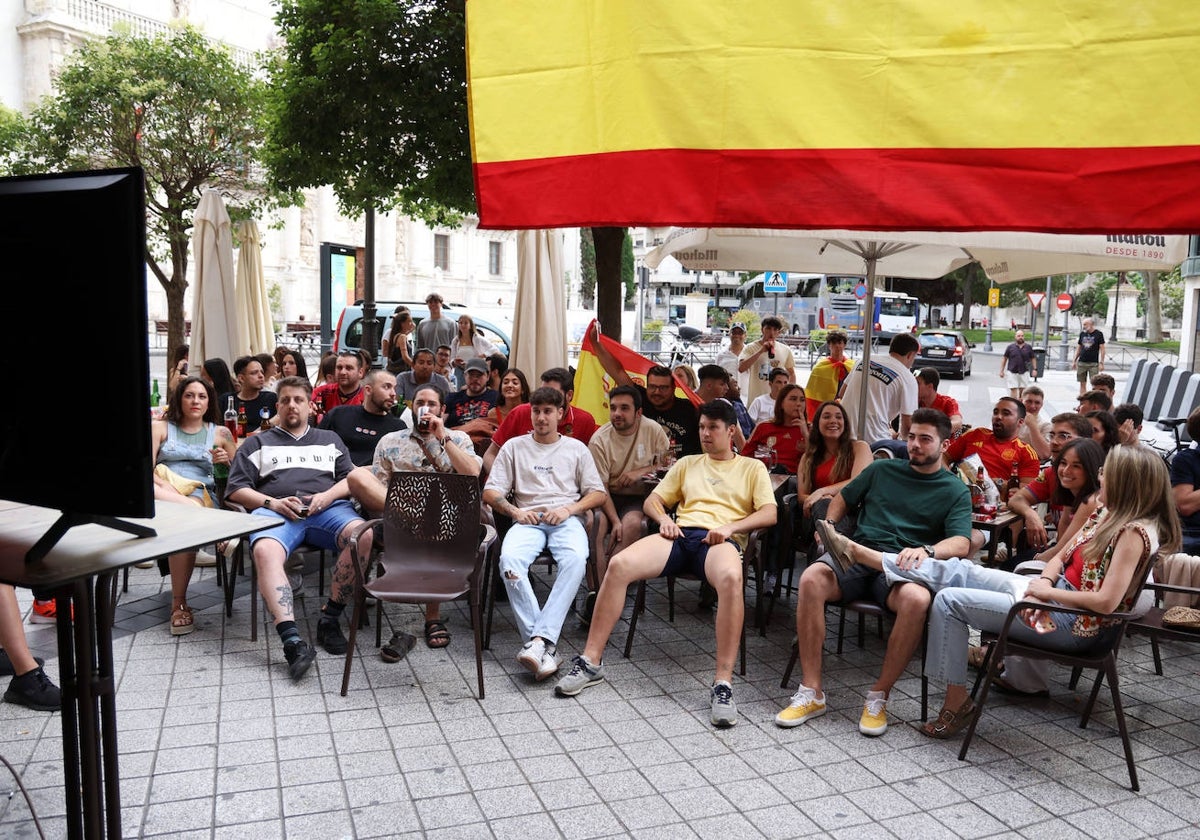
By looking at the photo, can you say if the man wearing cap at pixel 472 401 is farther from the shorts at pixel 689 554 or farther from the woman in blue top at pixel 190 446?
the shorts at pixel 689 554

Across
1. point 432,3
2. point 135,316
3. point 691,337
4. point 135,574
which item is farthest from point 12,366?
point 691,337

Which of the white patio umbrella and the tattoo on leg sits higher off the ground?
the white patio umbrella

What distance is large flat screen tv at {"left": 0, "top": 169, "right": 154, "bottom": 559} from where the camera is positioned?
2066 millimetres

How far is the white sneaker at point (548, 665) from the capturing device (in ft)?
16.2

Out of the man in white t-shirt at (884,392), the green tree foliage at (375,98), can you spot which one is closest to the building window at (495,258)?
the green tree foliage at (375,98)

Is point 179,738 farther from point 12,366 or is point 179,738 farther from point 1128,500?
point 1128,500

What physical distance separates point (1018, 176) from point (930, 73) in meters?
0.35

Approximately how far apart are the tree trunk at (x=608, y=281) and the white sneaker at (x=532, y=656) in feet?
18.9

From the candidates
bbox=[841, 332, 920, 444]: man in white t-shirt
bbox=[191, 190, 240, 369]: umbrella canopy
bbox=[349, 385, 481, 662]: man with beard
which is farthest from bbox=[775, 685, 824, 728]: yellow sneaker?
bbox=[191, 190, 240, 369]: umbrella canopy

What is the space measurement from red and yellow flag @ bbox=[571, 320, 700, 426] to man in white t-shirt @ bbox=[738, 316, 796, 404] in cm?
353

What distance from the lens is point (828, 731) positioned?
445 centimetres

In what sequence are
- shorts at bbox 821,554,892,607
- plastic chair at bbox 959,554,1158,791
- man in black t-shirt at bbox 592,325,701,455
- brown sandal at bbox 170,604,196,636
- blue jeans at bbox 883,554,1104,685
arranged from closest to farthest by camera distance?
plastic chair at bbox 959,554,1158,791 < blue jeans at bbox 883,554,1104,685 < shorts at bbox 821,554,892,607 < brown sandal at bbox 170,604,196,636 < man in black t-shirt at bbox 592,325,701,455

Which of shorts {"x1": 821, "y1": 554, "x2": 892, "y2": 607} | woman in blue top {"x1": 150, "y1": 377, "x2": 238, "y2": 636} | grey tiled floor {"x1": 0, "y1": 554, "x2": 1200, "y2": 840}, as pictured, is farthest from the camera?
woman in blue top {"x1": 150, "y1": 377, "x2": 238, "y2": 636}

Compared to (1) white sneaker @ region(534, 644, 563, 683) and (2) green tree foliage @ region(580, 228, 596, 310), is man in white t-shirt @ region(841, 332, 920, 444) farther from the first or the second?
(2) green tree foliage @ region(580, 228, 596, 310)
